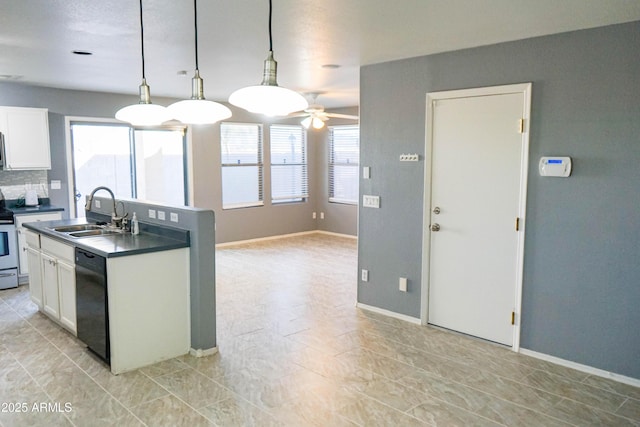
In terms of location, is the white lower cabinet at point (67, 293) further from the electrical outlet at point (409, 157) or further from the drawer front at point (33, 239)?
the electrical outlet at point (409, 157)

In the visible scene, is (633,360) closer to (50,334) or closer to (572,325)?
(572,325)

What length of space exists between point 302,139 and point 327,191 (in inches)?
44.7

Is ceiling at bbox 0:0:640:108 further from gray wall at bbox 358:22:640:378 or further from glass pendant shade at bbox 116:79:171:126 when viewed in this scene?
glass pendant shade at bbox 116:79:171:126

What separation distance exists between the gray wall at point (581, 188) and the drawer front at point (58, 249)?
3.30 m

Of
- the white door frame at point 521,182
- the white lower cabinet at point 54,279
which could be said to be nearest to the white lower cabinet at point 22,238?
the white lower cabinet at point 54,279

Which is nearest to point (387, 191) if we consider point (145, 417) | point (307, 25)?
point (307, 25)

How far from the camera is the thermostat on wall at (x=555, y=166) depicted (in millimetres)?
3480

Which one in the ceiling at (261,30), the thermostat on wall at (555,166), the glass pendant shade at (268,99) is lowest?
the thermostat on wall at (555,166)

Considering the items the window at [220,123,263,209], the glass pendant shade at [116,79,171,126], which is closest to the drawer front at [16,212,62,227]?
the window at [220,123,263,209]

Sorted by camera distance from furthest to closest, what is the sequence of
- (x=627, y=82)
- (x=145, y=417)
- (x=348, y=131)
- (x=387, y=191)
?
(x=348, y=131), (x=387, y=191), (x=627, y=82), (x=145, y=417)

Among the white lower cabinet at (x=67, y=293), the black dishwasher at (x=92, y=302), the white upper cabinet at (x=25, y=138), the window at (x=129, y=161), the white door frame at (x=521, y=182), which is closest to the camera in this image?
the black dishwasher at (x=92, y=302)

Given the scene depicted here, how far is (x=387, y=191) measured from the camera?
15.2 ft

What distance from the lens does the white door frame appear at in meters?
3.71

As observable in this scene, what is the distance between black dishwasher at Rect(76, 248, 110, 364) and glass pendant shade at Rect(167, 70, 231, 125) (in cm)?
140
